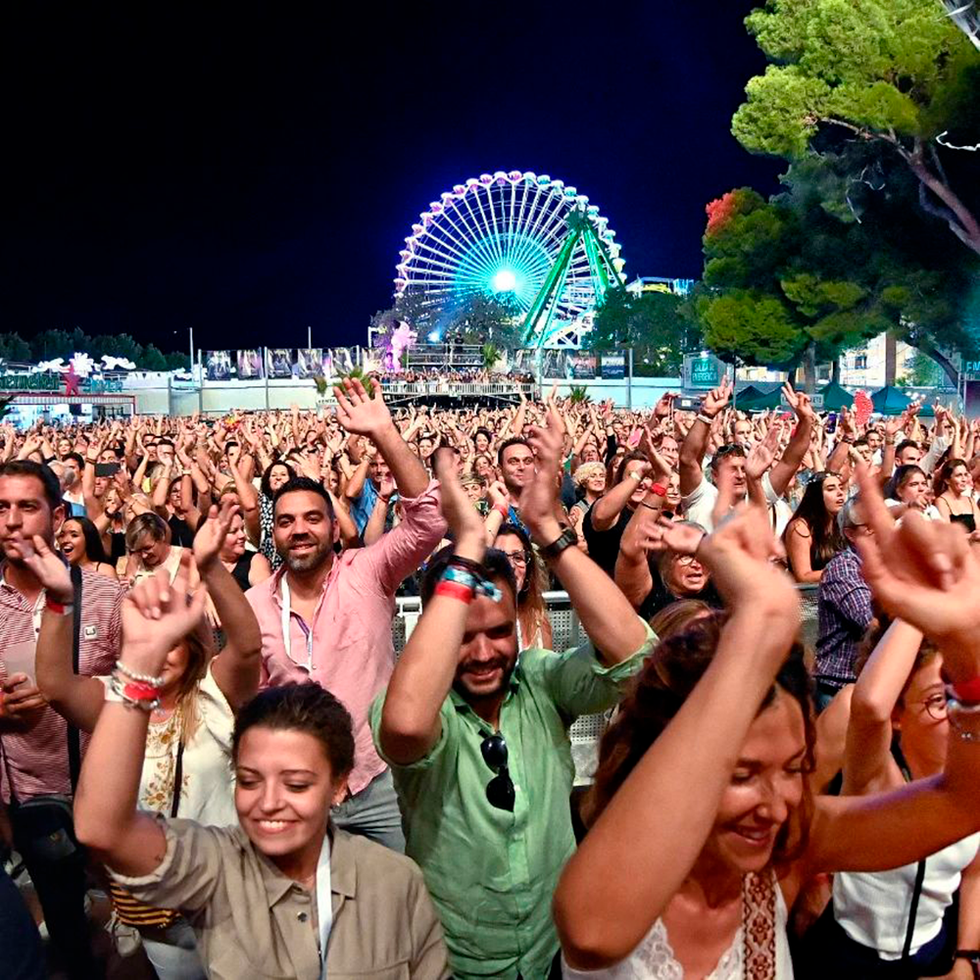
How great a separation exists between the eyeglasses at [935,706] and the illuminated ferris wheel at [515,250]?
60.0 metres

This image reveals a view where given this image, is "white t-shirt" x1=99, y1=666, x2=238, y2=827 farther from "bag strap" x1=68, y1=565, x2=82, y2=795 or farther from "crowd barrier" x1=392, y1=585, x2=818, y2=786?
"crowd barrier" x1=392, y1=585, x2=818, y2=786

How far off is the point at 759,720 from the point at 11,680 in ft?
6.89

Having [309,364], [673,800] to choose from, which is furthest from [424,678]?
[309,364]

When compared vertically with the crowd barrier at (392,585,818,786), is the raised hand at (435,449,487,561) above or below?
above

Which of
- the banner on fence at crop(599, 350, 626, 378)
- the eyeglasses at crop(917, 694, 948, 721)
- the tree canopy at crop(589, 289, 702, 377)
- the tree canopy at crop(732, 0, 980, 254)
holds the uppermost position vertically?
the tree canopy at crop(732, 0, 980, 254)

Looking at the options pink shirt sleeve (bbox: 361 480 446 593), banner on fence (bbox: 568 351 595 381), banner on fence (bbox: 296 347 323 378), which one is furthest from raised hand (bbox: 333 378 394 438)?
banner on fence (bbox: 568 351 595 381)

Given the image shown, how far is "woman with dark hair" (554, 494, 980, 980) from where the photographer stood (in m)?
1.14

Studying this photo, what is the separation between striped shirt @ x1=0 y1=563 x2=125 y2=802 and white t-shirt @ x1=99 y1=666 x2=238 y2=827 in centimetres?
40

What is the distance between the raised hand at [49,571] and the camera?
7.43 feet

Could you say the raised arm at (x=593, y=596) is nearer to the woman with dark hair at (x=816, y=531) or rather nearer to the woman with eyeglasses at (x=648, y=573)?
the woman with eyeglasses at (x=648, y=573)

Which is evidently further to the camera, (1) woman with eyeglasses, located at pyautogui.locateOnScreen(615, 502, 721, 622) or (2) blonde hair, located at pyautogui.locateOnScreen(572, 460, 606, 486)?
(2) blonde hair, located at pyautogui.locateOnScreen(572, 460, 606, 486)

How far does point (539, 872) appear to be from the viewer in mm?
2125

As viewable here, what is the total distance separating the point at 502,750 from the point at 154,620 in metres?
0.81

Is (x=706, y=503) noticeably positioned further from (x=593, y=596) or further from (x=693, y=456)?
(x=593, y=596)
